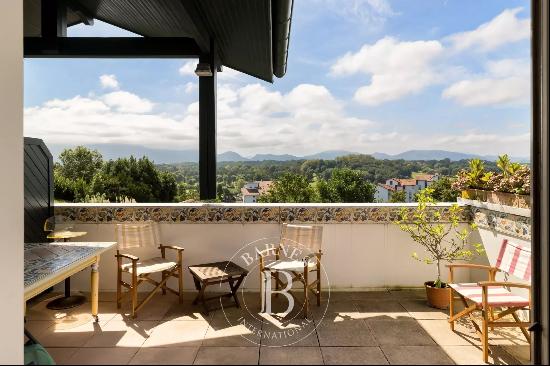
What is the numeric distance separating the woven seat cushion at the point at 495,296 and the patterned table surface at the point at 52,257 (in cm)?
299

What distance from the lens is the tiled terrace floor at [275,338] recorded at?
7.49ft

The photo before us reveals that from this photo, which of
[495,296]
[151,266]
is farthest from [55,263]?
[495,296]

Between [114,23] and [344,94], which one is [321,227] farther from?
[344,94]

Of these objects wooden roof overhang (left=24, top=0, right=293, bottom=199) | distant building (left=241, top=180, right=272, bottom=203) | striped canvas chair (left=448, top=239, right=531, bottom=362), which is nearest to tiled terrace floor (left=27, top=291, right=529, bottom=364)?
striped canvas chair (left=448, top=239, right=531, bottom=362)

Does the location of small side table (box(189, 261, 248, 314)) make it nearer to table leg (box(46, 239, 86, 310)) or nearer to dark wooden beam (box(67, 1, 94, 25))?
table leg (box(46, 239, 86, 310))

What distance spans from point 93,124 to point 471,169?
1500 cm

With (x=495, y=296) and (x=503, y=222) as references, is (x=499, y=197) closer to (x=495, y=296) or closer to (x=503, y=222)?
(x=503, y=222)

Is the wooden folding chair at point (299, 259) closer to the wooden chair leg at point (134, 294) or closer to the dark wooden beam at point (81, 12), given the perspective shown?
the wooden chair leg at point (134, 294)

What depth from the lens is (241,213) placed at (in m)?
3.85

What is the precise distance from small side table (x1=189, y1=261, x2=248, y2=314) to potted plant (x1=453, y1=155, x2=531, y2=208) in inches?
103

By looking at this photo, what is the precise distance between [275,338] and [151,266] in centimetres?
148

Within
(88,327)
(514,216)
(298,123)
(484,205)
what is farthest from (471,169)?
(298,123)

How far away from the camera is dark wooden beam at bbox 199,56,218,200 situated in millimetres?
4090

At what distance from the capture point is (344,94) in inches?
599
